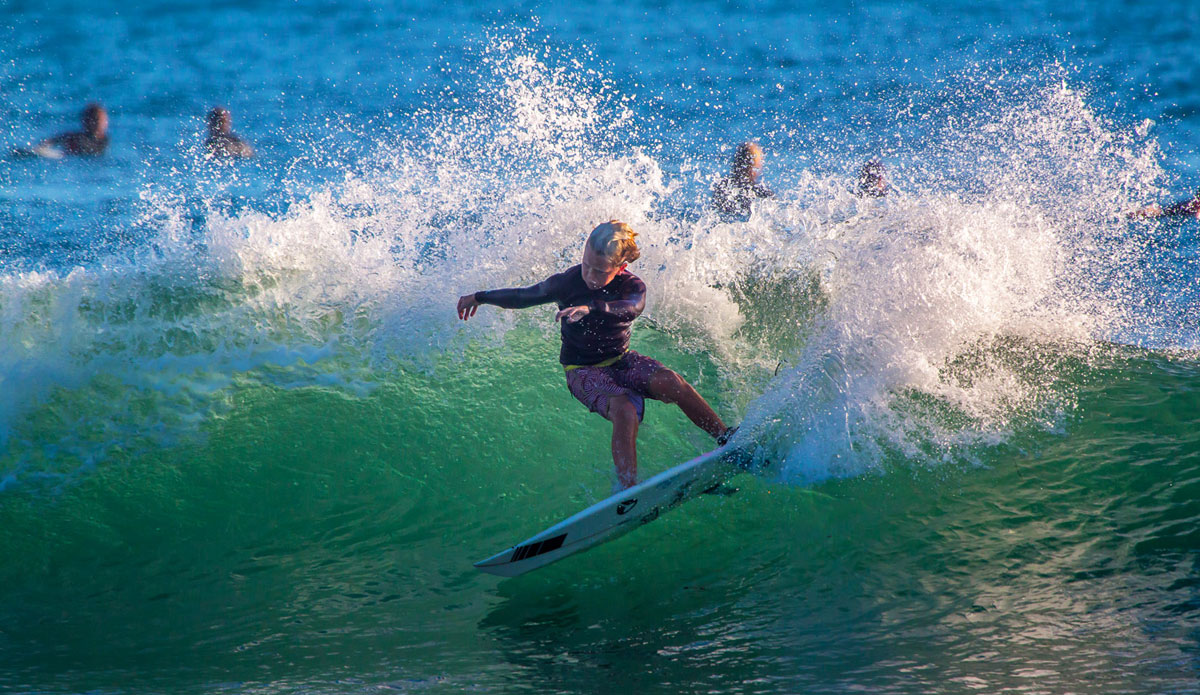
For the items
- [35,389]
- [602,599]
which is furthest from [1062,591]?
[35,389]

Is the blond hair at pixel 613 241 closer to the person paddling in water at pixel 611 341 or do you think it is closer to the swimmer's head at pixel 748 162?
the person paddling in water at pixel 611 341

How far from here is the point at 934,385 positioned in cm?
478

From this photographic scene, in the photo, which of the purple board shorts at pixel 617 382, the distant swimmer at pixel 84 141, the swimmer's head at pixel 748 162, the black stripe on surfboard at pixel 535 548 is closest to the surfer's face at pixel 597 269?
the purple board shorts at pixel 617 382

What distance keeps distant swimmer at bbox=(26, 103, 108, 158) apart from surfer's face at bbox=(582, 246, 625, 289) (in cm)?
1138

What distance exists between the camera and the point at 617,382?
154 inches

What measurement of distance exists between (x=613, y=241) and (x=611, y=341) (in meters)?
0.52

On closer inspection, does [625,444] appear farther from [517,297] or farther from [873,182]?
[873,182]

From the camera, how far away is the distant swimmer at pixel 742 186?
6.75 meters

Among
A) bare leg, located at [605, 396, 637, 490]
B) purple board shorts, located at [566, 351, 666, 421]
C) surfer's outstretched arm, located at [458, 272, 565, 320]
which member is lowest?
bare leg, located at [605, 396, 637, 490]

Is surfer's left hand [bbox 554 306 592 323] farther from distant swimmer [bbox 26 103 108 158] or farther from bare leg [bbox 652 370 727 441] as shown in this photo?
distant swimmer [bbox 26 103 108 158]

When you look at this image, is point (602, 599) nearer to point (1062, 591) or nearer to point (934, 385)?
point (1062, 591)

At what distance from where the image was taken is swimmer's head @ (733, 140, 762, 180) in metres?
8.10

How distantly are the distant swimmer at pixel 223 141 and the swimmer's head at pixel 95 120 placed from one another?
5.25 ft

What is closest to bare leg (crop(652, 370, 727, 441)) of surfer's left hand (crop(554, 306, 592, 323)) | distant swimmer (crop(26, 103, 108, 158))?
surfer's left hand (crop(554, 306, 592, 323))
